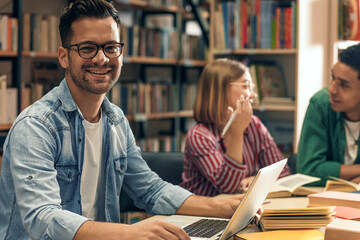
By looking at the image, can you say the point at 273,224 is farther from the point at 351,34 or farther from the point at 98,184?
the point at 351,34

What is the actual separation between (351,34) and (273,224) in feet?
6.99

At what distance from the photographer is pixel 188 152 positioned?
2.15 m

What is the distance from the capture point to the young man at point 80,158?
1.26 meters

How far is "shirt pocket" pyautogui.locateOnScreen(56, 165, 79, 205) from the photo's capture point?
1.46 meters

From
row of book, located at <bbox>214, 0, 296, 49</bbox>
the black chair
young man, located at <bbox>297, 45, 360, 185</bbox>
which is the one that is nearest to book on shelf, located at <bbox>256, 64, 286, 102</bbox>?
row of book, located at <bbox>214, 0, 296, 49</bbox>

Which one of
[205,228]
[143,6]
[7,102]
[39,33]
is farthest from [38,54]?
[205,228]

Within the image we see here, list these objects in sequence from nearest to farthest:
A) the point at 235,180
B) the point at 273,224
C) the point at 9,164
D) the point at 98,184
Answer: the point at 273,224
the point at 9,164
the point at 98,184
the point at 235,180

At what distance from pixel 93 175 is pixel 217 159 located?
0.62m

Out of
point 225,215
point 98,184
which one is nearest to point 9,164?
point 98,184

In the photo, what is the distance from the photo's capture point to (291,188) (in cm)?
180

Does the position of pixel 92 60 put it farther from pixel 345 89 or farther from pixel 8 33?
pixel 8 33

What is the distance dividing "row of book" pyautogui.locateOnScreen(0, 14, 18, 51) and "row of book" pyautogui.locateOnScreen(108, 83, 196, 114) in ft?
2.78

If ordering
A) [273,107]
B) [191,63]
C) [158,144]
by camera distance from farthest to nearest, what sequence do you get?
[191,63] < [158,144] < [273,107]

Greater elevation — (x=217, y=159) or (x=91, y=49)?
(x=91, y=49)
